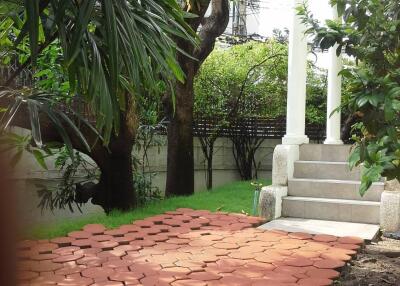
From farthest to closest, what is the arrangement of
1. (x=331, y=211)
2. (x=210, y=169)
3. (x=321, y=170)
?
(x=210, y=169)
(x=321, y=170)
(x=331, y=211)

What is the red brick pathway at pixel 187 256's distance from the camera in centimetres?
353

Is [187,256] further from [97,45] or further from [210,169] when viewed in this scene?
[210,169]

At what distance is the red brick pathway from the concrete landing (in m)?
0.24

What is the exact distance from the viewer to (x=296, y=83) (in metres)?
6.90

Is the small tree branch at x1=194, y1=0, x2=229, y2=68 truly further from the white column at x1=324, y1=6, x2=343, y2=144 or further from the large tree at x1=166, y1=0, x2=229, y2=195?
the white column at x1=324, y1=6, x2=343, y2=144

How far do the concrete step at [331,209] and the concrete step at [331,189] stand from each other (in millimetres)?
131

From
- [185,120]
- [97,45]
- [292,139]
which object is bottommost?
[292,139]

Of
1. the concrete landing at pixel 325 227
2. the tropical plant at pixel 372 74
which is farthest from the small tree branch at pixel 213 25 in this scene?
the tropical plant at pixel 372 74

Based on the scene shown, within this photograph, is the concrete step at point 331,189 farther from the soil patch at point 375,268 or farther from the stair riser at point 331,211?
the soil patch at point 375,268

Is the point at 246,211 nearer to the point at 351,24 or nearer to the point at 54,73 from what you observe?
the point at 54,73

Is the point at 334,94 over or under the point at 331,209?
over

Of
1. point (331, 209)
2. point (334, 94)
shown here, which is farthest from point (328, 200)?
point (334, 94)

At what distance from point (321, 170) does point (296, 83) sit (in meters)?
1.27

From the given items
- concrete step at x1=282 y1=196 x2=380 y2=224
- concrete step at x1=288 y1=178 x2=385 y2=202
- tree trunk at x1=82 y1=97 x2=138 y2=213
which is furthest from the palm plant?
concrete step at x1=288 y1=178 x2=385 y2=202
